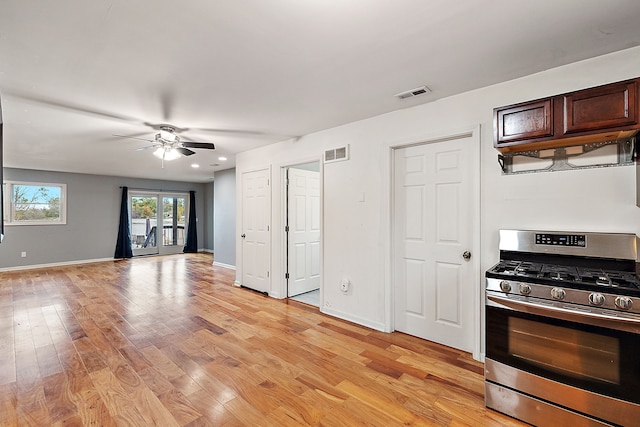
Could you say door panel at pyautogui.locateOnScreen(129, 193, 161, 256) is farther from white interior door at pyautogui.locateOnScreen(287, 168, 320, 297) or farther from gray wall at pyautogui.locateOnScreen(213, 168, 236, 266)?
white interior door at pyautogui.locateOnScreen(287, 168, 320, 297)

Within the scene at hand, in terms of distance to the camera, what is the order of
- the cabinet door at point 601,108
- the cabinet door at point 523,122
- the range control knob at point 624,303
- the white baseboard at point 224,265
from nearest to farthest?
the range control knob at point 624,303
the cabinet door at point 601,108
the cabinet door at point 523,122
the white baseboard at point 224,265

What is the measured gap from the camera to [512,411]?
1.91 meters

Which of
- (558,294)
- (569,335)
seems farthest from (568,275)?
(569,335)

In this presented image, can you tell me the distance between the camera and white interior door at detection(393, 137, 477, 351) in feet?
9.34

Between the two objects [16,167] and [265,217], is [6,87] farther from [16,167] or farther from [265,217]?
[16,167]

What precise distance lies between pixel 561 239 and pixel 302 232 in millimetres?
3415

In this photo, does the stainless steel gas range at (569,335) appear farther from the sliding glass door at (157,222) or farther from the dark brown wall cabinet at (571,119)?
the sliding glass door at (157,222)

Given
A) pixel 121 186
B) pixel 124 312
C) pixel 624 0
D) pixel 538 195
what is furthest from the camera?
pixel 121 186

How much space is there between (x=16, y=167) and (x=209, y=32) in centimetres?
826

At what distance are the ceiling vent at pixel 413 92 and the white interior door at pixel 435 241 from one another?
0.55 meters

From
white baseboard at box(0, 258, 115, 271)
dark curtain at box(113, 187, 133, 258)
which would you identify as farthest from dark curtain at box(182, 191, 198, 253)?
white baseboard at box(0, 258, 115, 271)

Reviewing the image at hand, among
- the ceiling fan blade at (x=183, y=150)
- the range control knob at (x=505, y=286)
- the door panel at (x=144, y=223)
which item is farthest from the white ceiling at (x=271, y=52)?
the door panel at (x=144, y=223)

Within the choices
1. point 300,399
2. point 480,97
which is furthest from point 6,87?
point 480,97

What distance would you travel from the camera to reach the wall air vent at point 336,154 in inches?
145
